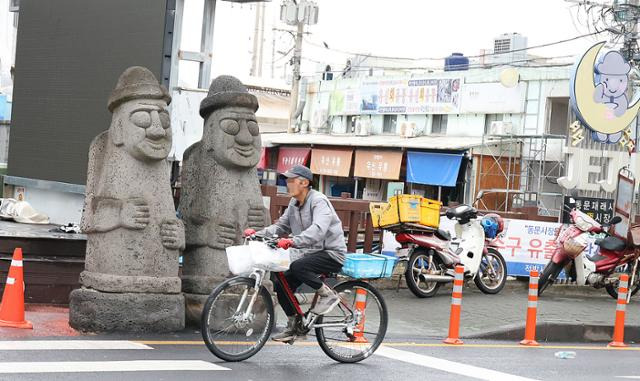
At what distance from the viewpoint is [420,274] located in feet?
50.2

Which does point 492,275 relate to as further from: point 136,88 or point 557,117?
point 557,117

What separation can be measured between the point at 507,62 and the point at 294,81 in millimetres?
10210

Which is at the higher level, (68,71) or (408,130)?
(408,130)

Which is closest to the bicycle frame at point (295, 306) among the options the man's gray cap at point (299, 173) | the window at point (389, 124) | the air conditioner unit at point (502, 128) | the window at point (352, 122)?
the man's gray cap at point (299, 173)

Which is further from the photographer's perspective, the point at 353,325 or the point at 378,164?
the point at 378,164

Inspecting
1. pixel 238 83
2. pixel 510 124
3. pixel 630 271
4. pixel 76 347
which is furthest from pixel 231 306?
pixel 510 124

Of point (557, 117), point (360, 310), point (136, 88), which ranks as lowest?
point (360, 310)

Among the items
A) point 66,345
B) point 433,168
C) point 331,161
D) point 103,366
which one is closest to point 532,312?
point 66,345

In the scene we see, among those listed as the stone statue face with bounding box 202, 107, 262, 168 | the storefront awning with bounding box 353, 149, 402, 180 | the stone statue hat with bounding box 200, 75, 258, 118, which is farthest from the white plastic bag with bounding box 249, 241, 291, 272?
the storefront awning with bounding box 353, 149, 402, 180

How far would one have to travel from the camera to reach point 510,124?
1465 inches

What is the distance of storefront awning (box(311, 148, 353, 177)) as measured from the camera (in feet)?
142

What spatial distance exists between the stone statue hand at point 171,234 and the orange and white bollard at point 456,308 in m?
3.27

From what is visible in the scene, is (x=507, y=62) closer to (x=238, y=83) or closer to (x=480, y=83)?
(x=480, y=83)

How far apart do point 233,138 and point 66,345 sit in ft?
10.3
